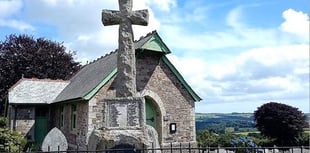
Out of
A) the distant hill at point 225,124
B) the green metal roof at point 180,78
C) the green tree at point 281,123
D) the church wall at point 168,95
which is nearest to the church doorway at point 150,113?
the church wall at point 168,95

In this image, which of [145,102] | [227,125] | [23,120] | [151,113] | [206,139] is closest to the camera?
[145,102]

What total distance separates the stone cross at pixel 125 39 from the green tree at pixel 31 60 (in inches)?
834

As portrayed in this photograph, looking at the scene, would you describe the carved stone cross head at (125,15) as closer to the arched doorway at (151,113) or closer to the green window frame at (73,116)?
the arched doorway at (151,113)

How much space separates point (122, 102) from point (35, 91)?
1242cm

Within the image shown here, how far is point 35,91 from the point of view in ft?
67.0

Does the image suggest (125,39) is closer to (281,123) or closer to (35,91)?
(35,91)

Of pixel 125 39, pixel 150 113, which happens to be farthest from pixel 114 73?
pixel 125 39

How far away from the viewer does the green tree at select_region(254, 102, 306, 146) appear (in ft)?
88.3

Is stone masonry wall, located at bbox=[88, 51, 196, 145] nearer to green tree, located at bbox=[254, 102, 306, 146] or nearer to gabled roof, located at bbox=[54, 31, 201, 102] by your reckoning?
gabled roof, located at bbox=[54, 31, 201, 102]

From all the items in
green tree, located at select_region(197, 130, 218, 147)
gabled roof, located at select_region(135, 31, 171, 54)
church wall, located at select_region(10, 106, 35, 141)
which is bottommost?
green tree, located at select_region(197, 130, 218, 147)

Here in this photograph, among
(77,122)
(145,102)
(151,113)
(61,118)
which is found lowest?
(77,122)

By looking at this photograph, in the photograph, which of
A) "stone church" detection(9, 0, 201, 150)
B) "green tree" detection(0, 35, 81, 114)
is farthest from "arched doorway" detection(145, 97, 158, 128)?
"green tree" detection(0, 35, 81, 114)

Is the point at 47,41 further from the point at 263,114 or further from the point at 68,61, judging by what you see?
the point at 263,114

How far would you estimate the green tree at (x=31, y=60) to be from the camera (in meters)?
29.2
